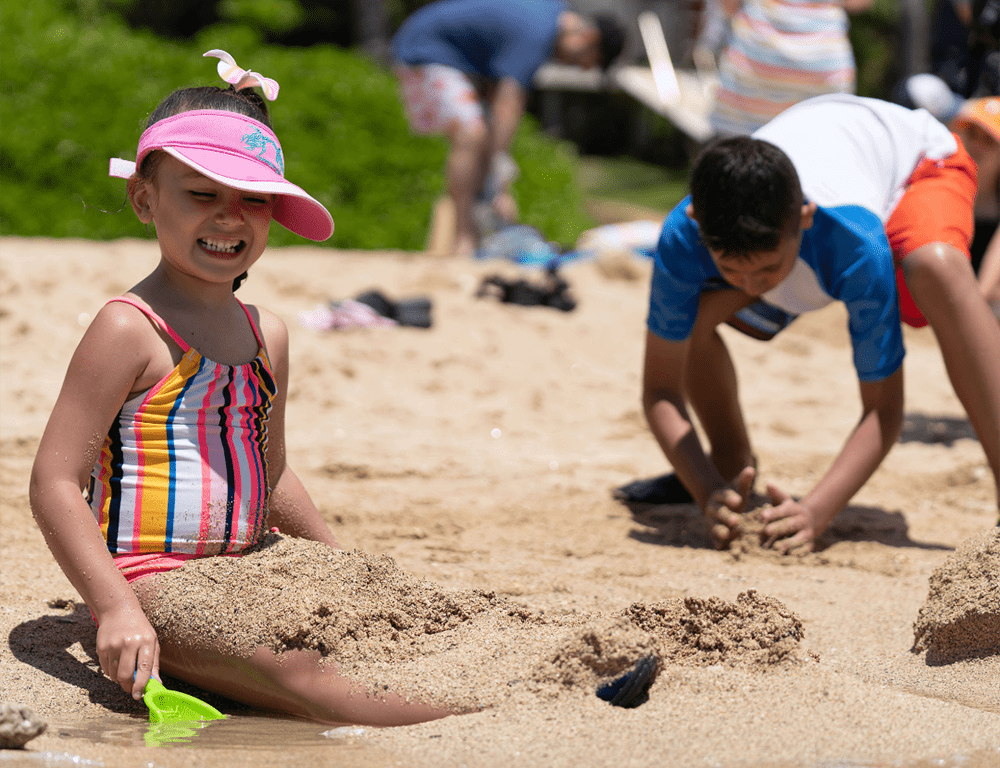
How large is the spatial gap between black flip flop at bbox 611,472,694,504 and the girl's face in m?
1.71

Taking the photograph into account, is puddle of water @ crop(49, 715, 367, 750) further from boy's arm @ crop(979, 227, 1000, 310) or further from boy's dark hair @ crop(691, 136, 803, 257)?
boy's arm @ crop(979, 227, 1000, 310)

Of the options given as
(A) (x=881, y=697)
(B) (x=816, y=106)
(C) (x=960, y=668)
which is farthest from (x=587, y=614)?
(B) (x=816, y=106)

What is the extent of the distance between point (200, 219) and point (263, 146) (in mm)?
190

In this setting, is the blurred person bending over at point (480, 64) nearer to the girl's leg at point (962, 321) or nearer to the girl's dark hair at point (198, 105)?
the girl's leg at point (962, 321)

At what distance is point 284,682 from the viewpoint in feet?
6.36

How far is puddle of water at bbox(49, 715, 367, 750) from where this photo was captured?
1.76 m

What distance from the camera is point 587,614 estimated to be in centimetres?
212

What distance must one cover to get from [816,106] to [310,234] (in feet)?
5.68

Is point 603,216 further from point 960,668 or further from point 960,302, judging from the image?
point 960,668

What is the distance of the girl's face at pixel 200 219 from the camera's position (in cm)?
208

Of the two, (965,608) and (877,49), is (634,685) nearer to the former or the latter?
(965,608)

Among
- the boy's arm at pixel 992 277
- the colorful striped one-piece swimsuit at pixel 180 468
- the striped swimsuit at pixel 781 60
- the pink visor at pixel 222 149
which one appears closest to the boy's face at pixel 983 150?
the boy's arm at pixel 992 277

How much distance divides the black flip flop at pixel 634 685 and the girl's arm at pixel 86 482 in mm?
776

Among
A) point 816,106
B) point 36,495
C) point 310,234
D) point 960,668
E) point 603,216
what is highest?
point 816,106
